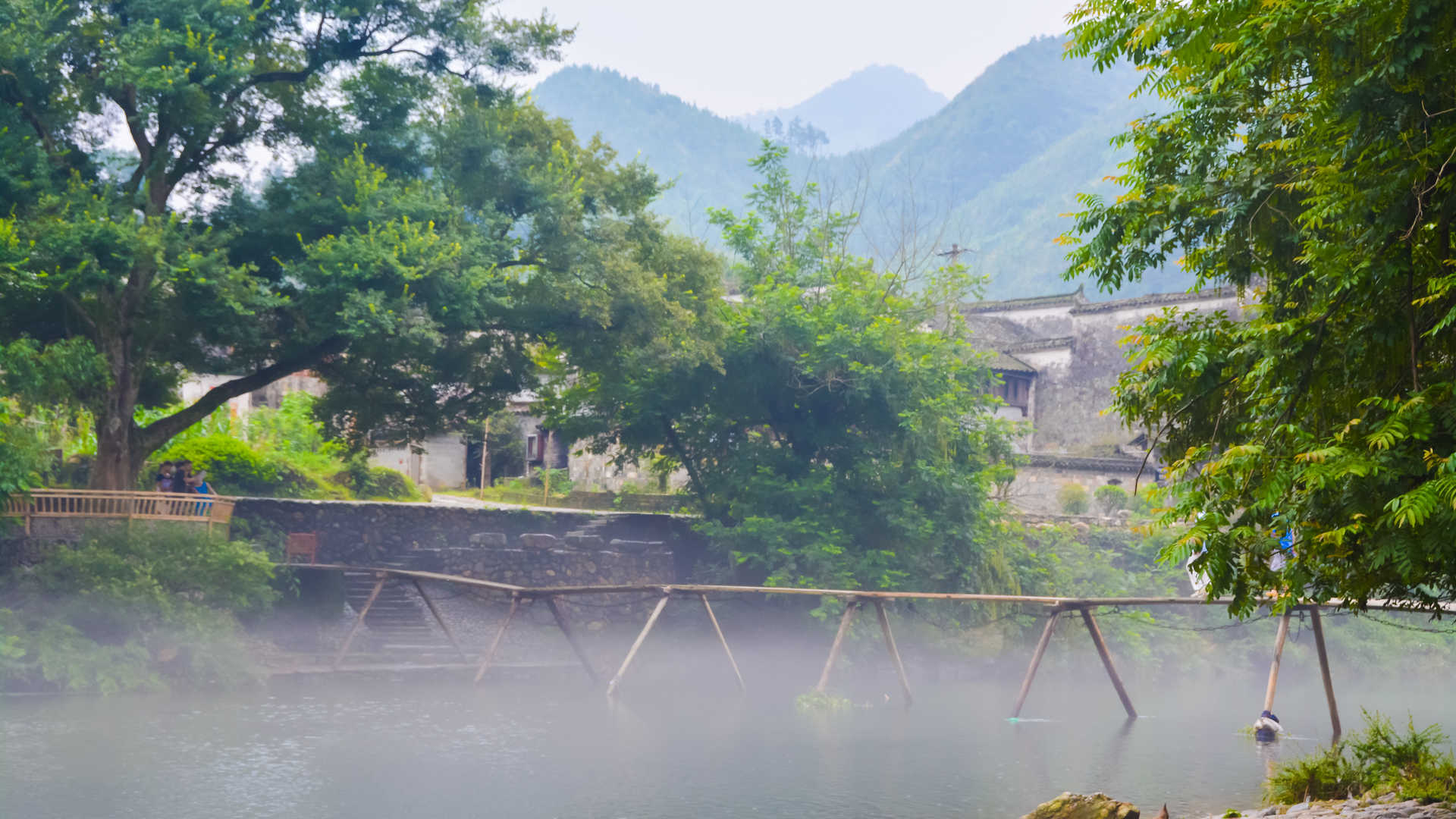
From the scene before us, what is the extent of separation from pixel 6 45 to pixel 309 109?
13.3 feet

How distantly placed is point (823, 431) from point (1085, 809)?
14713mm

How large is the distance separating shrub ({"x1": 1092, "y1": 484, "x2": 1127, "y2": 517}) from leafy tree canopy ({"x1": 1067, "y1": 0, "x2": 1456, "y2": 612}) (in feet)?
75.9

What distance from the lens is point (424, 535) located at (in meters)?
23.0

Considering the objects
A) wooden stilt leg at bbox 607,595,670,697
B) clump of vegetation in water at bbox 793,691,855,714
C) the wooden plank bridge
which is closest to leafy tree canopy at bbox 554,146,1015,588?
clump of vegetation in water at bbox 793,691,855,714

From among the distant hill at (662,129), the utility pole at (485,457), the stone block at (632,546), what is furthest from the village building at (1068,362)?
the distant hill at (662,129)

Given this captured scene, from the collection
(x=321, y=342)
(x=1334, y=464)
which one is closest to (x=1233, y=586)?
(x=1334, y=464)

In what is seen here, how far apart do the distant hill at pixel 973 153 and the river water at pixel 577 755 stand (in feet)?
177

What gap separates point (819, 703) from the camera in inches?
732

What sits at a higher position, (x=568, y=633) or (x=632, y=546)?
(x=632, y=546)

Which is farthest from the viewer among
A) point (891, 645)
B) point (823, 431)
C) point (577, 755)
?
point (823, 431)

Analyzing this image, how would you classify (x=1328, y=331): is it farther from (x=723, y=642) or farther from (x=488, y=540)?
(x=488, y=540)

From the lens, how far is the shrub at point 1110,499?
3025cm

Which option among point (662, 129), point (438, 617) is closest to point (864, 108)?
point (662, 129)

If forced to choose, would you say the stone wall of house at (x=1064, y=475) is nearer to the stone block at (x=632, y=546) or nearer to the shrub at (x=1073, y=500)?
the shrub at (x=1073, y=500)
